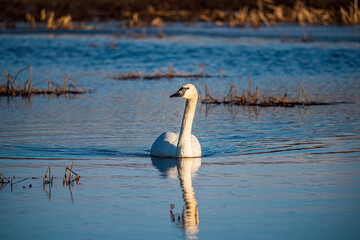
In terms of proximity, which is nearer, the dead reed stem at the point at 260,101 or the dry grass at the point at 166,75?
the dead reed stem at the point at 260,101

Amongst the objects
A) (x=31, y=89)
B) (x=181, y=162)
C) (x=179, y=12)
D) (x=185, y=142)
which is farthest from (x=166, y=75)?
(x=179, y=12)

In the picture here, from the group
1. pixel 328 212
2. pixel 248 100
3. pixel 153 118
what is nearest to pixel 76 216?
pixel 328 212

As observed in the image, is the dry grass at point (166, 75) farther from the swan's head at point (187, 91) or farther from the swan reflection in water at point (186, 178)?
the swan reflection in water at point (186, 178)

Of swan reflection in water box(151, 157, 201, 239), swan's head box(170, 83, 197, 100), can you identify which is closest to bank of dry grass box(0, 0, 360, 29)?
swan's head box(170, 83, 197, 100)

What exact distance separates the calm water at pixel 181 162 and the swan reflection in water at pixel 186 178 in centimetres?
2

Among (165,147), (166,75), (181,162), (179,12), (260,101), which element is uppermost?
(179,12)

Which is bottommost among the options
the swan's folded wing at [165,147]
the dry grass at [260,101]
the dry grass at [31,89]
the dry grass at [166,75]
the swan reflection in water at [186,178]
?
the swan reflection in water at [186,178]

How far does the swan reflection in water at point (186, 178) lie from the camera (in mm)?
6273

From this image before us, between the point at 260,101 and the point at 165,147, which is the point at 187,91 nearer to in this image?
the point at 165,147

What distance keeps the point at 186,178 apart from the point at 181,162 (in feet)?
4.28

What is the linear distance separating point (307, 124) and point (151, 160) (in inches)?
163

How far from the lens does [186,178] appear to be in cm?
845

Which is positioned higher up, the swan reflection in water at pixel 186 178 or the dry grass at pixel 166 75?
the dry grass at pixel 166 75

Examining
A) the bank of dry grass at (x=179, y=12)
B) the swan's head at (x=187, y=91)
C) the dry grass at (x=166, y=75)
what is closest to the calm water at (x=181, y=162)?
the dry grass at (x=166, y=75)
